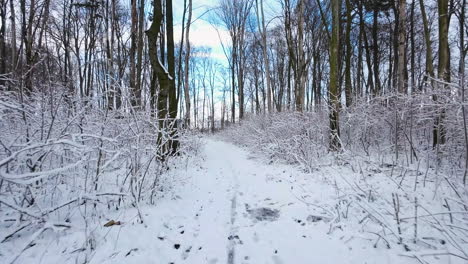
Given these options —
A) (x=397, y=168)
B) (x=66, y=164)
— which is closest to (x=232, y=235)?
(x=66, y=164)

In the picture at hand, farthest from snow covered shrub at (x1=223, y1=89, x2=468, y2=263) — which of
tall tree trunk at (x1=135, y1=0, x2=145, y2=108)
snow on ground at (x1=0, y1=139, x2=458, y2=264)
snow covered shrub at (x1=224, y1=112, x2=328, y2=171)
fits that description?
tall tree trunk at (x1=135, y1=0, x2=145, y2=108)

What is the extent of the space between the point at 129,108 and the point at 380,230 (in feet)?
11.2

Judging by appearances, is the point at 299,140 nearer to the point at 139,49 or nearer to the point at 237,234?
the point at 237,234

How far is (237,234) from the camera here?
2.43m

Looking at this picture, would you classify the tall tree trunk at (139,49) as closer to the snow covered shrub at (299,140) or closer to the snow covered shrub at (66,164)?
the snow covered shrub at (299,140)

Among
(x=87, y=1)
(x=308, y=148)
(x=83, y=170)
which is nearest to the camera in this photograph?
(x=83, y=170)

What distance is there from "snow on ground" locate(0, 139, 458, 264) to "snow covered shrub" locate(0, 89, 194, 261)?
171 millimetres

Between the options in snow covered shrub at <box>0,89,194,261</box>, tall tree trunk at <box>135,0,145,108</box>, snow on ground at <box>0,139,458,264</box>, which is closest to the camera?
snow on ground at <box>0,139,458,264</box>

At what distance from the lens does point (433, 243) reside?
1942mm

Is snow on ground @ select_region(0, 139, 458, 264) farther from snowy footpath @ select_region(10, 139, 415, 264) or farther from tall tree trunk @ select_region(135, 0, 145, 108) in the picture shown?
tall tree trunk @ select_region(135, 0, 145, 108)

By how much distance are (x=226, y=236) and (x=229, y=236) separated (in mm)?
35

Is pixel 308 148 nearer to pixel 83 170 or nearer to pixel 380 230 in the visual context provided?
pixel 380 230

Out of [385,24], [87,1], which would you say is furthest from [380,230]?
[385,24]

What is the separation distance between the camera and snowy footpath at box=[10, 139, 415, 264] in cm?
193
